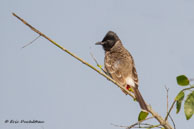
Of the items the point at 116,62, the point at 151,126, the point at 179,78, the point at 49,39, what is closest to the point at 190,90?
the point at 179,78

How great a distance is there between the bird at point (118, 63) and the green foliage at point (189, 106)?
139 inches

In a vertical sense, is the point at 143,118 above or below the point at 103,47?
below

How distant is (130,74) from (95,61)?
2238mm

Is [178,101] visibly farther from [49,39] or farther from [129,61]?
[129,61]

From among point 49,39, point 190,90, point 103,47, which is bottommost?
point 190,90

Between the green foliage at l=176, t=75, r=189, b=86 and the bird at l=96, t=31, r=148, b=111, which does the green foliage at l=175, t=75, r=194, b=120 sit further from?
the bird at l=96, t=31, r=148, b=111

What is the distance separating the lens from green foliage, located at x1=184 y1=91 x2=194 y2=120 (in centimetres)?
168

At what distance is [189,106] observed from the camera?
5.65ft

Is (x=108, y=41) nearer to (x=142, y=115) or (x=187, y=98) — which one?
(x=142, y=115)

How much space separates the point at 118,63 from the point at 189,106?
15.1 ft

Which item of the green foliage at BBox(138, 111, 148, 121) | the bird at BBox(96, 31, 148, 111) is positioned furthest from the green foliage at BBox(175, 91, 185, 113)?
the bird at BBox(96, 31, 148, 111)

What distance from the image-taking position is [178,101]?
1.84m

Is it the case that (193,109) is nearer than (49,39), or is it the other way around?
(193,109)

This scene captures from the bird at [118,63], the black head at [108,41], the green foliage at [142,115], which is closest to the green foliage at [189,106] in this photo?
the green foliage at [142,115]
